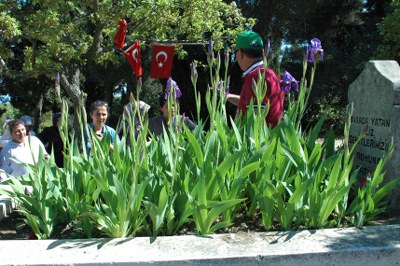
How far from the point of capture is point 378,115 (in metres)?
3.10

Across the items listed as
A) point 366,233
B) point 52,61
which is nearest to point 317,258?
point 366,233

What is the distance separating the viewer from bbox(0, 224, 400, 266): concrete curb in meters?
1.85

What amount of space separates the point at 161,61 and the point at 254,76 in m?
5.82

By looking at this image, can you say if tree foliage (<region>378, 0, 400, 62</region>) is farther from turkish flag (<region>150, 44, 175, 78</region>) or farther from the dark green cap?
the dark green cap

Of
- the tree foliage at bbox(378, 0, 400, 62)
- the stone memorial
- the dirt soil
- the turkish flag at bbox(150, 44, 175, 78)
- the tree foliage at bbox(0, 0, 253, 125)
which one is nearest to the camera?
the dirt soil

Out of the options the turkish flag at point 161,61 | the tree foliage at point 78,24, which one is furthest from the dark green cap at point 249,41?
the turkish flag at point 161,61

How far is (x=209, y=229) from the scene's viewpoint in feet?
7.10

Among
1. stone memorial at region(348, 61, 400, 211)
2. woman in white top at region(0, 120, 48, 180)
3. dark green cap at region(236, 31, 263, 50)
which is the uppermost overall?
dark green cap at region(236, 31, 263, 50)

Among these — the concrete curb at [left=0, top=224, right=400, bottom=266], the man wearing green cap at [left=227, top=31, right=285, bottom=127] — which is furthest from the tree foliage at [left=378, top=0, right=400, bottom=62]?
the concrete curb at [left=0, top=224, right=400, bottom=266]

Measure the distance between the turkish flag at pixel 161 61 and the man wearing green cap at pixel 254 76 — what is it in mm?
5227

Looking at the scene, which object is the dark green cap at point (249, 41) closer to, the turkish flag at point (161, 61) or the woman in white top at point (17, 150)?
the woman in white top at point (17, 150)

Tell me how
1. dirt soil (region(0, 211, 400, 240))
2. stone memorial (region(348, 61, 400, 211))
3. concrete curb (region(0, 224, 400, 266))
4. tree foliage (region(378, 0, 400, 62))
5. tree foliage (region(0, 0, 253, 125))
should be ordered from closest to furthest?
concrete curb (region(0, 224, 400, 266)), dirt soil (region(0, 211, 400, 240)), stone memorial (region(348, 61, 400, 211)), tree foliage (region(0, 0, 253, 125)), tree foliage (region(378, 0, 400, 62))

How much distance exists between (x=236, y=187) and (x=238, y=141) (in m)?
0.45

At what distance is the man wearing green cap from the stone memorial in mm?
511
